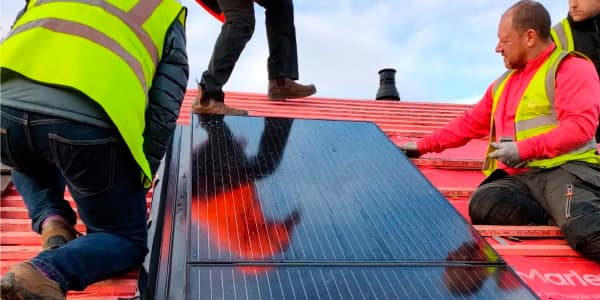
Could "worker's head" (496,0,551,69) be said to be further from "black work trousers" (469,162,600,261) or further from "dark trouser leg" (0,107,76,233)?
"dark trouser leg" (0,107,76,233)

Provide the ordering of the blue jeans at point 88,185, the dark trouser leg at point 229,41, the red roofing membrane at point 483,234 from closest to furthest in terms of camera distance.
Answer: the blue jeans at point 88,185 < the red roofing membrane at point 483,234 < the dark trouser leg at point 229,41

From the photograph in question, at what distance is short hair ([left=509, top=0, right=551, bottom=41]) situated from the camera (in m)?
3.19

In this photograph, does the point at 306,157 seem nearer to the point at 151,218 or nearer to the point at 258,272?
the point at 151,218

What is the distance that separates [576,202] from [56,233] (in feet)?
7.70

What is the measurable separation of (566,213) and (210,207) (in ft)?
5.53

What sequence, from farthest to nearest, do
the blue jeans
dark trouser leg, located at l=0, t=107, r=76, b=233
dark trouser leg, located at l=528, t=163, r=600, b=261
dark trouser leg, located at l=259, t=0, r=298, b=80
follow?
1. dark trouser leg, located at l=259, t=0, r=298, b=80
2. dark trouser leg, located at l=528, t=163, r=600, b=261
3. dark trouser leg, located at l=0, t=107, r=76, b=233
4. the blue jeans

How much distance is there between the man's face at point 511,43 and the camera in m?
3.23

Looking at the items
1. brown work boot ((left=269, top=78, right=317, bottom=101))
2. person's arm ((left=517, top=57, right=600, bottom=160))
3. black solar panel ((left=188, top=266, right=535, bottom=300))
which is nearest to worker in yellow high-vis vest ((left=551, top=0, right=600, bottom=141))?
person's arm ((left=517, top=57, right=600, bottom=160))

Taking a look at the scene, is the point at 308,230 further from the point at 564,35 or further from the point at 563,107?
the point at 564,35

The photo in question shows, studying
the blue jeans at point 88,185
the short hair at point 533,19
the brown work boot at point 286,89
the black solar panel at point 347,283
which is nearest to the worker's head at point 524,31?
the short hair at point 533,19

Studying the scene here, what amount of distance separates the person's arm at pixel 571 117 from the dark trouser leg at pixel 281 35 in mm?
2376

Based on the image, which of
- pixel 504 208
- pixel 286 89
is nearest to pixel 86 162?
pixel 504 208

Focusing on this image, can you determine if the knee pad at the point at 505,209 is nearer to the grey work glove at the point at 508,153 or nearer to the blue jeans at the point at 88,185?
the grey work glove at the point at 508,153

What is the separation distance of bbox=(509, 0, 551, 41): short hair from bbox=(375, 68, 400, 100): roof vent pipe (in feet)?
18.3
